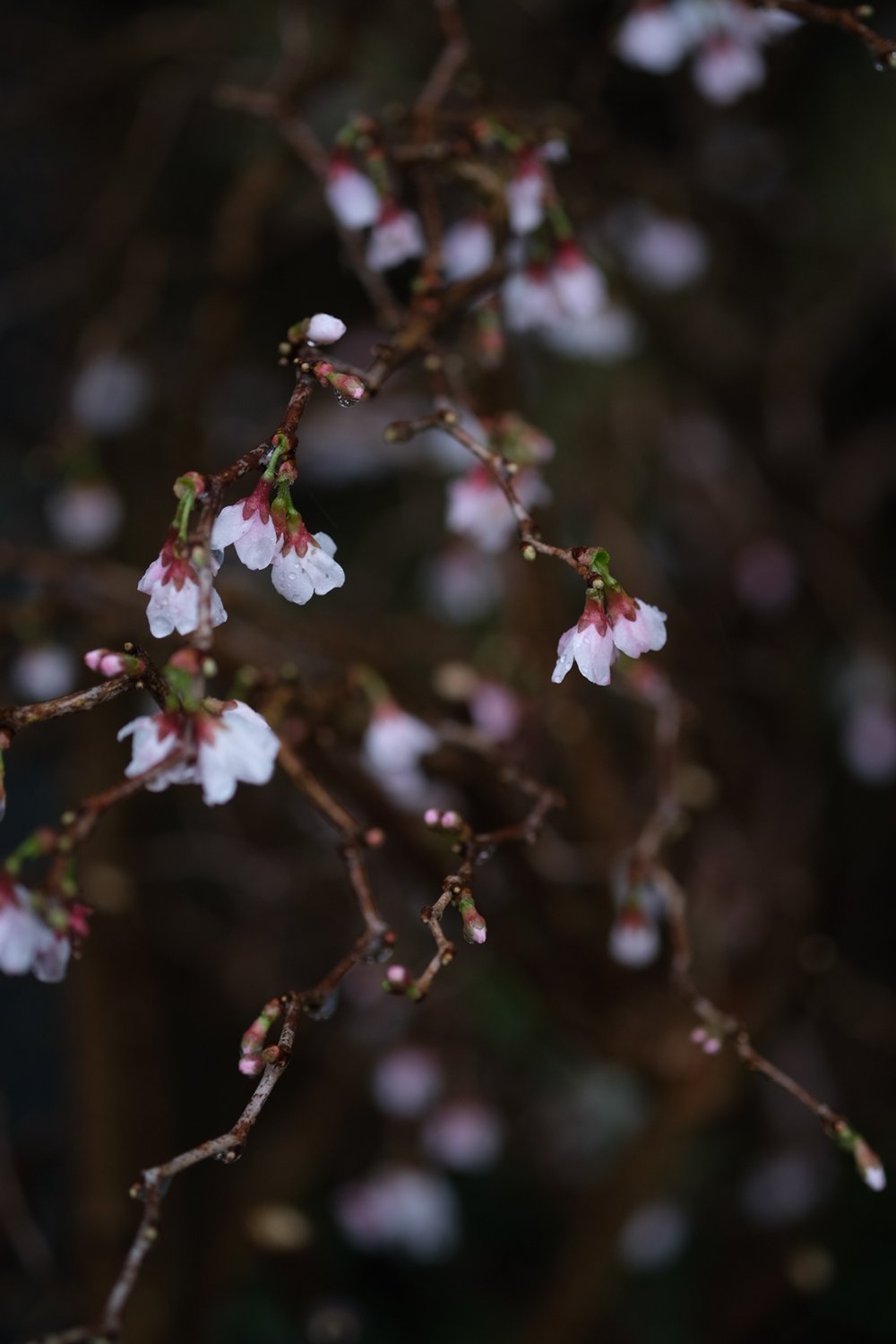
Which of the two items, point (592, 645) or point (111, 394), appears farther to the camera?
point (111, 394)

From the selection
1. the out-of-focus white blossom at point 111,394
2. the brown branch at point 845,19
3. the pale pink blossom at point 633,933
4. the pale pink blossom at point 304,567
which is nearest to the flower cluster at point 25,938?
the pale pink blossom at point 304,567

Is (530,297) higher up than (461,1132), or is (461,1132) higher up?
(530,297)

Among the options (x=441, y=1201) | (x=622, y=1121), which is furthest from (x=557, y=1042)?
(x=441, y=1201)

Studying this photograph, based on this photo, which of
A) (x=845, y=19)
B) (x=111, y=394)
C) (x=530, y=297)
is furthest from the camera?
(x=111, y=394)

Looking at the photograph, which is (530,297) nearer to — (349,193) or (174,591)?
(349,193)

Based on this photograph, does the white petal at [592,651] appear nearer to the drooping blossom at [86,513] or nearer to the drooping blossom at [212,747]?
the drooping blossom at [212,747]

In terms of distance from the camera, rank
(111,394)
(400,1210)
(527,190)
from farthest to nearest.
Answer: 1. (111,394)
2. (400,1210)
3. (527,190)

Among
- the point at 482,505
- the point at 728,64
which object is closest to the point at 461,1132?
the point at 482,505
